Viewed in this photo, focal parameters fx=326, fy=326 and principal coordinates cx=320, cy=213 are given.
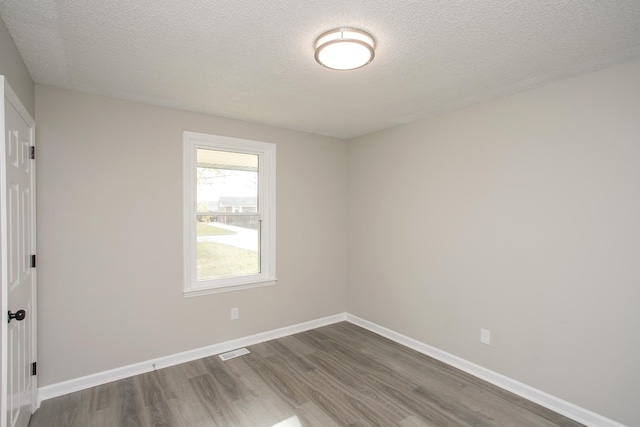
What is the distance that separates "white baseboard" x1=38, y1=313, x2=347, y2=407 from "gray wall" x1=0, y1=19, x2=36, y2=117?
86.2 inches

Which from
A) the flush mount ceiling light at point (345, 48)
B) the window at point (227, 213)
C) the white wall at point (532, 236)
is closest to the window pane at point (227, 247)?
the window at point (227, 213)

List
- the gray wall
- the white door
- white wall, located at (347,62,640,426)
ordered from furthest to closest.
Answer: white wall, located at (347,62,640,426) < the gray wall < the white door

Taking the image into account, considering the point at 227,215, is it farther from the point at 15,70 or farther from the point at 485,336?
the point at 485,336

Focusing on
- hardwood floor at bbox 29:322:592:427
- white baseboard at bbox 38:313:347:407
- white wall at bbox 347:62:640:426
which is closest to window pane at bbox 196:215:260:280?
white baseboard at bbox 38:313:347:407

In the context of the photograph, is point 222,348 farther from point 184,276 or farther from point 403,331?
point 403,331

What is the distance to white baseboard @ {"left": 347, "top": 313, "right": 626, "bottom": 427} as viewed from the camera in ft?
7.58

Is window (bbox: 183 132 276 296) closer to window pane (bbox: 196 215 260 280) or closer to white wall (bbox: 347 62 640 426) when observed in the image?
window pane (bbox: 196 215 260 280)

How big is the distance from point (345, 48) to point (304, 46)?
0.26 metres

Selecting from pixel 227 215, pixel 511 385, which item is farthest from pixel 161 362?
pixel 511 385

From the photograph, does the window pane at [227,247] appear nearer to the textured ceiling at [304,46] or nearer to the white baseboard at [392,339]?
the white baseboard at [392,339]

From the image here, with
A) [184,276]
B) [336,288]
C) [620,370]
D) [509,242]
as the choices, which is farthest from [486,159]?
[184,276]

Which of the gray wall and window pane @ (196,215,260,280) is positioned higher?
the gray wall

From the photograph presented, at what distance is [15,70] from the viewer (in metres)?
1.98

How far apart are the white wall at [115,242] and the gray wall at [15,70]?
0.81 feet
